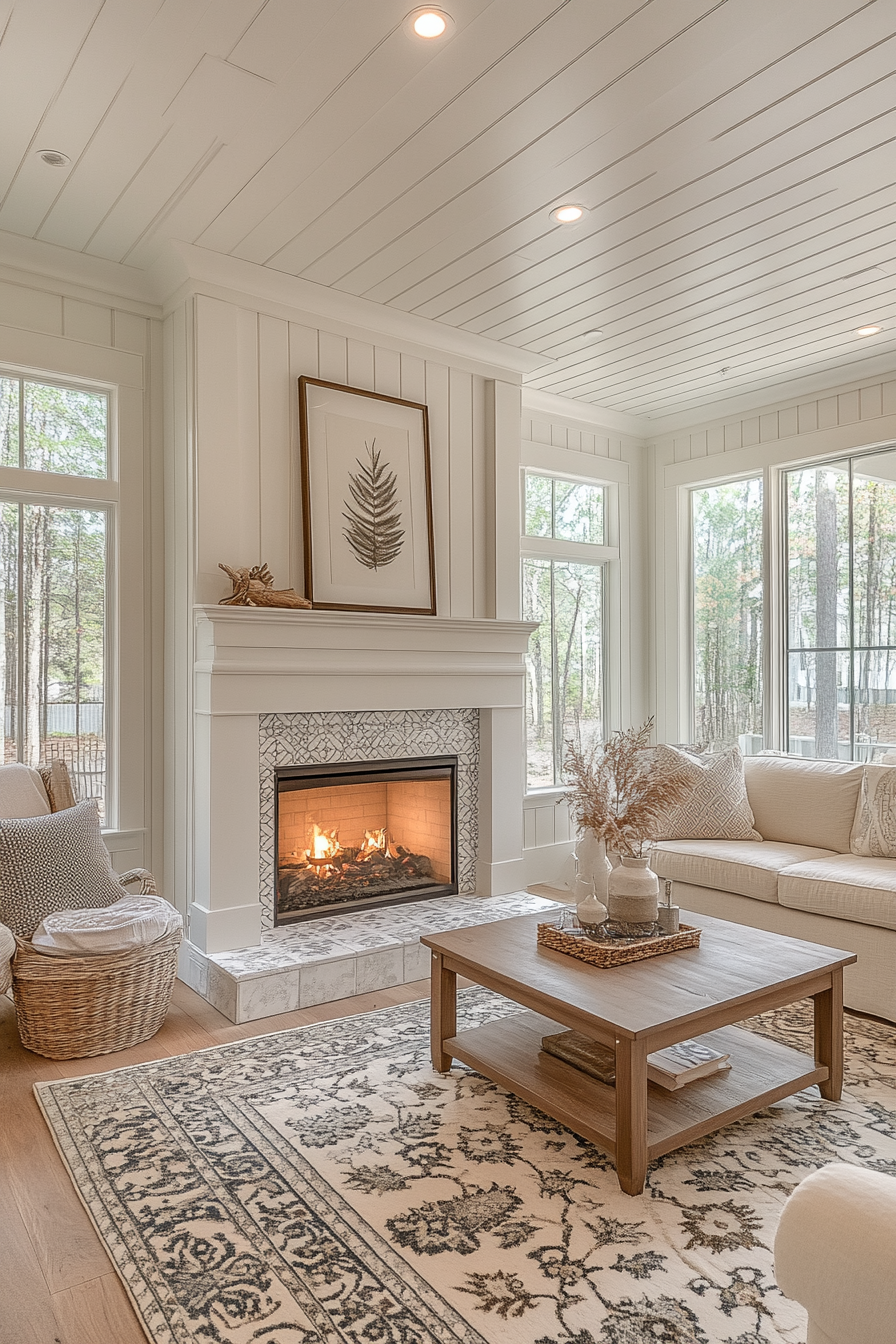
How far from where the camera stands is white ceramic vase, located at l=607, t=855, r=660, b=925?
2604 mm

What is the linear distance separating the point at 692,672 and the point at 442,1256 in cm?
411

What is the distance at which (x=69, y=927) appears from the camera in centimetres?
284

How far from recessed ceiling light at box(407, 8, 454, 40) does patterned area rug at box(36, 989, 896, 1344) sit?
9.13ft

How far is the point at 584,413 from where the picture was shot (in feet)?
17.4

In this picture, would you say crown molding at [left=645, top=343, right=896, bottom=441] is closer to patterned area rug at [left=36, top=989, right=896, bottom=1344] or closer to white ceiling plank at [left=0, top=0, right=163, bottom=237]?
patterned area rug at [left=36, top=989, right=896, bottom=1344]

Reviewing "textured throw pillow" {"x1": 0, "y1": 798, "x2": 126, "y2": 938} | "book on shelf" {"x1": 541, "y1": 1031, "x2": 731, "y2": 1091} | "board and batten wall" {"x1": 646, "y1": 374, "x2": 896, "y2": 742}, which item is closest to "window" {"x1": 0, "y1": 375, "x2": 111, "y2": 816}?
"textured throw pillow" {"x1": 0, "y1": 798, "x2": 126, "y2": 938}

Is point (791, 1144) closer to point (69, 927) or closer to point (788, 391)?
point (69, 927)

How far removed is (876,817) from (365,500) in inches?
102

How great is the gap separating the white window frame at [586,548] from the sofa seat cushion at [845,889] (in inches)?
64.4

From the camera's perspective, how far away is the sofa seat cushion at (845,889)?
10.5ft

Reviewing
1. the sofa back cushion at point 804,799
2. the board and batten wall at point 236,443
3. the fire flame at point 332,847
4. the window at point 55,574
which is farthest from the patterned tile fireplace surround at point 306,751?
the sofa back cushion at point 804,799

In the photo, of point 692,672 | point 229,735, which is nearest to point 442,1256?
point 229,735

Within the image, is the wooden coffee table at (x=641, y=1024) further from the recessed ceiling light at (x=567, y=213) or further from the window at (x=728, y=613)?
the window at (x=728, y=613)

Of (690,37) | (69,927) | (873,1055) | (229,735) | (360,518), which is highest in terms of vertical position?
(690,37)
